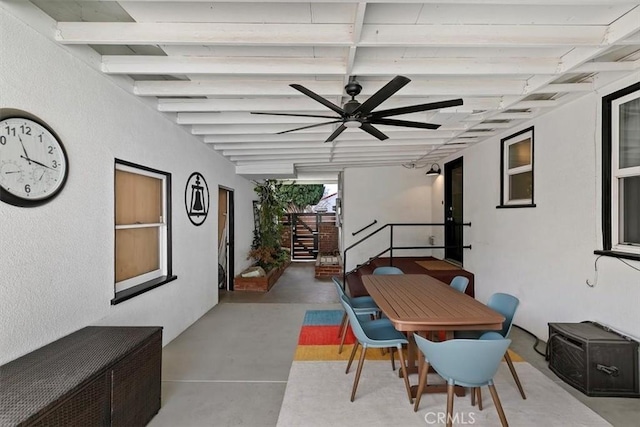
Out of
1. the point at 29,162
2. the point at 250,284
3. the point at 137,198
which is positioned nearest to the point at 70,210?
the point at 29,162

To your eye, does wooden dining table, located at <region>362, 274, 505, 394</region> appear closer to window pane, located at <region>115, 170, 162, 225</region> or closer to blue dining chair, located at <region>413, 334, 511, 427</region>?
blue dining chair, located at <region>413, 334, 511, 427</region>

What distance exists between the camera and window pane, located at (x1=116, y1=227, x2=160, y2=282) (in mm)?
2824

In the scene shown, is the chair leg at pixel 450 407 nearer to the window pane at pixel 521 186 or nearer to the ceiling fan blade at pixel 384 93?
the ceiling fan blade at pixel 384 93

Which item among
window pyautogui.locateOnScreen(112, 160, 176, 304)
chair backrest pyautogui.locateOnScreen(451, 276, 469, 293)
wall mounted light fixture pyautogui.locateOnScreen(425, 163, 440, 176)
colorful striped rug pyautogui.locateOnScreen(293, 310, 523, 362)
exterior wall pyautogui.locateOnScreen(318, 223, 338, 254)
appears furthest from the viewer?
exterior wall pyautogui.locateOnScreen(318, 223, 338, 254)

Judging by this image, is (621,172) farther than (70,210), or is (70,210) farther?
(621,172)

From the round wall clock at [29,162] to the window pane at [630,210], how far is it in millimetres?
4475

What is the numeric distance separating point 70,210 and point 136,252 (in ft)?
3.51

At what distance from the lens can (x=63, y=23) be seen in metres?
1.96

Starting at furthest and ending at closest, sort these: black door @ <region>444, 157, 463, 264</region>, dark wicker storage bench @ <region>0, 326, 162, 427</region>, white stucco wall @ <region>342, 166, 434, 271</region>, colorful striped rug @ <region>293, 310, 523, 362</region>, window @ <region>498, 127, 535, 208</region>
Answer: white stucco wall @ <region>342, 166, 434, 271</region> → black door @ <region>444, 157, 463, 264</region> → window @ <region>498, 127, 535, 208</region> → colorful striped rug @ <region>293, 310, 523, 362</region> → dark wicker storage bench @ <region>0, 326, 162, 427</region>

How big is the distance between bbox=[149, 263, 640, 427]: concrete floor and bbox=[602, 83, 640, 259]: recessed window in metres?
1.31

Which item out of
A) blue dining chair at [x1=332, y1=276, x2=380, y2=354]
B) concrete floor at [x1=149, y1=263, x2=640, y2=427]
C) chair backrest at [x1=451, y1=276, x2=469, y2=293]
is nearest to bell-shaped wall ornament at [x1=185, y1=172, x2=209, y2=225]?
concrete floor at [x1=149, y1=263, x2=640, y2=427]

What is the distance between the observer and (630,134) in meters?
2.54

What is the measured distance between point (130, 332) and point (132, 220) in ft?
4.28

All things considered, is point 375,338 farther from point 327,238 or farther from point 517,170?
point 327,238
